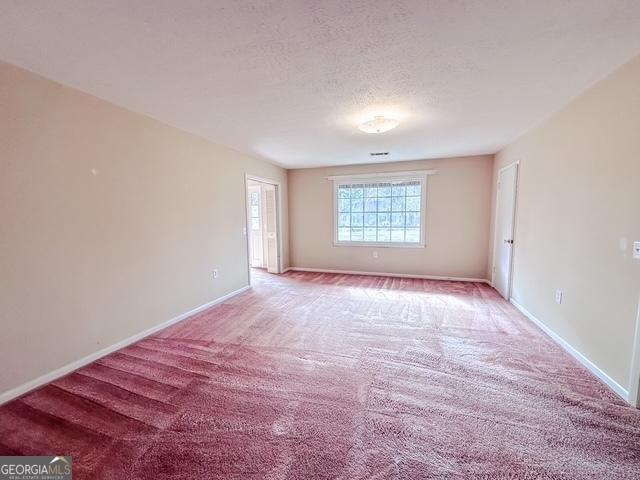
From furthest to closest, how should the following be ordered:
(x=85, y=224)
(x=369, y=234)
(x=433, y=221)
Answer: (x=369, y=234), (x=433, y=221), (x=85, y=224)

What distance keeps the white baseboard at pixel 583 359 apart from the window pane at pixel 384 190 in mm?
2965

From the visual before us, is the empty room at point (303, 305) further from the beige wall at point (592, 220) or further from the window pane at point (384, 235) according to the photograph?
the window pane at point (384, 235)

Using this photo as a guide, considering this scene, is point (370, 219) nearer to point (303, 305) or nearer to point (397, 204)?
point (397, 204)

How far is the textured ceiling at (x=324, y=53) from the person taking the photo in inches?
53.3

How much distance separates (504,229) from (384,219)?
203cm

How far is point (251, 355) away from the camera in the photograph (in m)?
2.43

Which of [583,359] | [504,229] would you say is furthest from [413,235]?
[583,359]

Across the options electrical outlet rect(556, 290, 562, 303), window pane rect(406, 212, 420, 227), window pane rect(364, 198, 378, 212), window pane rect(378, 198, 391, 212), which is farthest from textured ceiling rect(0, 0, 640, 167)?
window pane rect(364, 198, 378, 212)

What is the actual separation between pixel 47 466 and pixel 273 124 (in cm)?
307

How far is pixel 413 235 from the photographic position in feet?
17.1

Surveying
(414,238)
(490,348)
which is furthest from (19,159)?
(414,238)

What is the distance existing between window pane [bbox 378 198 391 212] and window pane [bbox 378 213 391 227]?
10 centimetres

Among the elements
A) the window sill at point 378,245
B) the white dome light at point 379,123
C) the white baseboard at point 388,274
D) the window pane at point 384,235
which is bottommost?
the white baseboard at point 388,274

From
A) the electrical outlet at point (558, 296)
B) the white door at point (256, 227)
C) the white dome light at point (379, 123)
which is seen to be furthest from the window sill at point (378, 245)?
the white dome light at point (379, 123)
